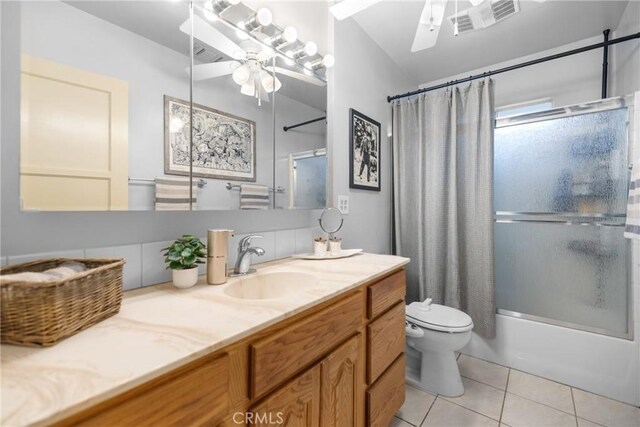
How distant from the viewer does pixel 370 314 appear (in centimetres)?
112

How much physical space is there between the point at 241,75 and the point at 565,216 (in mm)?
2139

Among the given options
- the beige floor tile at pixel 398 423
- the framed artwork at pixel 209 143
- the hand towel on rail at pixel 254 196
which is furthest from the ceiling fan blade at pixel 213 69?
the beige floor tile at pixel 398 423

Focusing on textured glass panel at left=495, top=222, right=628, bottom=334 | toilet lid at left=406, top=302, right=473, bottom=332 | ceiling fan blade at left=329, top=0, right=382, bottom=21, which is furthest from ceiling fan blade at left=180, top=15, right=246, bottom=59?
textured glass panel at left=495, top=222, right=628, bottom=334

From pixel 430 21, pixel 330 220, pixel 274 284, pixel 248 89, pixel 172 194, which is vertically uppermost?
pixel 430 21

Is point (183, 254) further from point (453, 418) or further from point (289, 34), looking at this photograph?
A: point (453, 418)

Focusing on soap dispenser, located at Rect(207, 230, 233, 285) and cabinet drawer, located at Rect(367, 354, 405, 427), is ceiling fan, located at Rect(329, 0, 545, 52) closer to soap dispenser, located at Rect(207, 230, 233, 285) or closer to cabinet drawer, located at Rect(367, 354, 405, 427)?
soap dispenser, located at Rect(207, 230, 233, 285)

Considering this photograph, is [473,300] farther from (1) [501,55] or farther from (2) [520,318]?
(1) [501,55]

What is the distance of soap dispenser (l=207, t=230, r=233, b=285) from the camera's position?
3.18ft

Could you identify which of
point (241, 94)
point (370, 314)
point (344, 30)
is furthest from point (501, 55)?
point (370, 314)

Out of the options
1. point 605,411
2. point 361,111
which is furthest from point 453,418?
point 361,111

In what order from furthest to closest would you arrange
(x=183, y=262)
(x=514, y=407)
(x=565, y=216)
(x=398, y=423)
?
1. (x=565, y=216)
2. (x=514, y=407)
3. (x=398, y=423)
4. (x=183, y=262)

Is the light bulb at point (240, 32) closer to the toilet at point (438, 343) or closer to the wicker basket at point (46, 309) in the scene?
the wicker basket at point (46, 309)

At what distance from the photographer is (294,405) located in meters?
0.76

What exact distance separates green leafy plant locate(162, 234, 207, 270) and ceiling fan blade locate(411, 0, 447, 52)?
145cm
